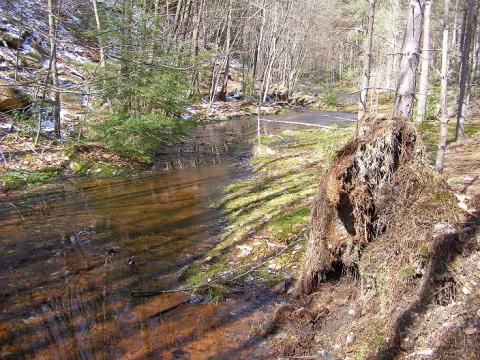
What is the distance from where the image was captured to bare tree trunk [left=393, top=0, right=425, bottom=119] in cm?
636

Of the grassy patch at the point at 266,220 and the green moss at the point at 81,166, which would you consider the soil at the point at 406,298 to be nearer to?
the grassy patch at the point at 266,220

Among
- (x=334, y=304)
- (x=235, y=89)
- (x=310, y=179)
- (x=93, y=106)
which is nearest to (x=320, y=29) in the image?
(x=235, y=89)

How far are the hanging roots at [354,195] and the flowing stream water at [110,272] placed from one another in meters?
1.37

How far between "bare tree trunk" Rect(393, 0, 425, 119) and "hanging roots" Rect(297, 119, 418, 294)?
6.79 feet

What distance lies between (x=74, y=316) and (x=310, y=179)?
22.0ft

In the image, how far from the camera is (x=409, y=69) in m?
6.39

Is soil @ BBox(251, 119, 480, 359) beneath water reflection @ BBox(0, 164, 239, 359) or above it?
above

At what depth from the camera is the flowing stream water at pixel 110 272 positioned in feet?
16.2

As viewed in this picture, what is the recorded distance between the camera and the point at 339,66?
62.1 m

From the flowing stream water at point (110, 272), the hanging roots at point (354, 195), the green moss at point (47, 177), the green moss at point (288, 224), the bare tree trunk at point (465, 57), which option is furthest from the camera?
the green moss at point (47, 177)

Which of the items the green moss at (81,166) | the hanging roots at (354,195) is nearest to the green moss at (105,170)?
the green moss at (81,166)

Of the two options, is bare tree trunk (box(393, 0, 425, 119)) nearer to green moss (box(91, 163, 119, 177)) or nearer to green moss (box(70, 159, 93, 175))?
green moss (box(91, 163, 119, 177))

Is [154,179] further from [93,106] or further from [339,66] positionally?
[339,66]

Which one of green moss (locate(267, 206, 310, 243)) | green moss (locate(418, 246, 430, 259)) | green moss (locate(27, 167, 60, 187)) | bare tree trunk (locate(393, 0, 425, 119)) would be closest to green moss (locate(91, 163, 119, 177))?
green moss (locate(27, 167, 60, 187))
